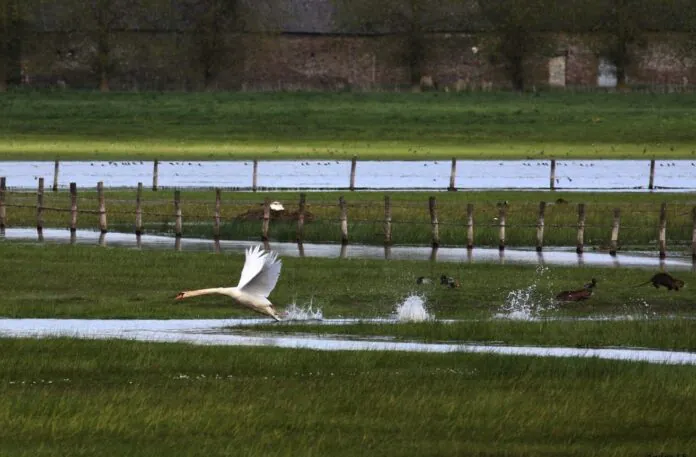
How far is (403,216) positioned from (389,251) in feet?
22.5

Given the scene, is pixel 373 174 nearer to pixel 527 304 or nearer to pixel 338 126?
pixel 338 126

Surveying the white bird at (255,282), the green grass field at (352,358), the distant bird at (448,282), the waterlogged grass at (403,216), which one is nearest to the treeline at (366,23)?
the waterlogged grass at (403,216)

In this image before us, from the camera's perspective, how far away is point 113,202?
47.2m

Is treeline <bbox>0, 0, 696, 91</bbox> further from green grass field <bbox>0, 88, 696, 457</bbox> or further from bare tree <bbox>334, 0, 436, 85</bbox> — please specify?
green grass field <bbox>0, 88, 696, 457</bbox>

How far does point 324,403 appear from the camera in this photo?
18453 mm

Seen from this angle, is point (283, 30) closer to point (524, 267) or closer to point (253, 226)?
point (253, 226)

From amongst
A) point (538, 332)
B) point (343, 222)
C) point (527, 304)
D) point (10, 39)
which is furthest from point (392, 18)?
point (538, 332)

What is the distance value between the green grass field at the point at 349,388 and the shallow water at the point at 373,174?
25.6 meters

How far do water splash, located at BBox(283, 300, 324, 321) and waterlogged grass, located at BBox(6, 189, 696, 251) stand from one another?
41.6 feet

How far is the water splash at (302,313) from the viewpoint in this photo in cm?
2653

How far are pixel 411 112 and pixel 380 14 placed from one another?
20.6m

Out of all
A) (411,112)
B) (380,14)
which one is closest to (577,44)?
(380,14)

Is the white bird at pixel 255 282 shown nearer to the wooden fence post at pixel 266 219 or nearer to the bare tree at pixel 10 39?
the wooden fence post at pixel 266 219

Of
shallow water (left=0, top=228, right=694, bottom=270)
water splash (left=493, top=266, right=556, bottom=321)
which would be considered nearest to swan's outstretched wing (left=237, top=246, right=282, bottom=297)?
water splash (left=493, top=266, right=556, bottom=321)
